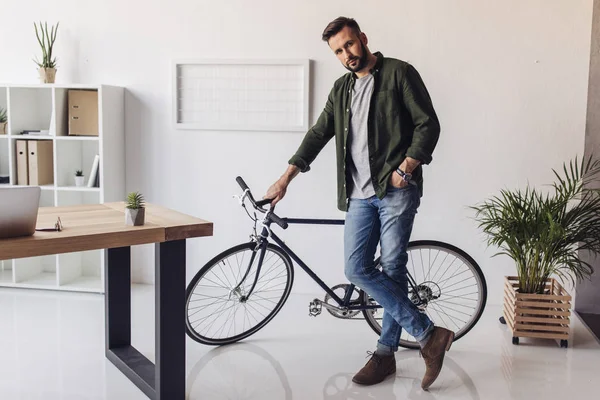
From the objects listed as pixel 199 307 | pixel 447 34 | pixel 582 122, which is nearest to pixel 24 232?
pixel 199 307

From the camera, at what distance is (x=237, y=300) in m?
3.20

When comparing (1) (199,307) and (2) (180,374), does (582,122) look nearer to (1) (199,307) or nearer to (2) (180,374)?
(1) (199,307)

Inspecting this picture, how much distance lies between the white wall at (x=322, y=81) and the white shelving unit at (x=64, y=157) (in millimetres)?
158

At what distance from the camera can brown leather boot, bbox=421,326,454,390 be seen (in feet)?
9.36

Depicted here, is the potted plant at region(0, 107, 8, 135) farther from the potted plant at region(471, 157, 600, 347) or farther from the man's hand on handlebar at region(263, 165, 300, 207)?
the potted plant at region(471, 157, 600, 347)

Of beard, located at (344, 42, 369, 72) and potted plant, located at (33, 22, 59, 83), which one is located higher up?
potted plant, located at (33, 22, 59, 83)

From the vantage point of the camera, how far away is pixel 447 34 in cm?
403

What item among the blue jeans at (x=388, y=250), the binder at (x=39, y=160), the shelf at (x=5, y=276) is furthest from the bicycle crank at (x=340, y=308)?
the shelf at (x=5, y=276)

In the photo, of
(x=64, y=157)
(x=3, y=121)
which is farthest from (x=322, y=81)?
(x=3, y=121)

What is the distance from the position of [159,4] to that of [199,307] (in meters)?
1.99

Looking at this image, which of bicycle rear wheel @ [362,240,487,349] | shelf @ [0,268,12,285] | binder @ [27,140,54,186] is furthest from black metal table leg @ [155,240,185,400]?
shelf @ [0,268,12,285]

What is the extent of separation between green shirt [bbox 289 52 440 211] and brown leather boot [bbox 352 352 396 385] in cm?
76

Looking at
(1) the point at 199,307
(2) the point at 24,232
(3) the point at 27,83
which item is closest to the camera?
(2) the point at 24,232

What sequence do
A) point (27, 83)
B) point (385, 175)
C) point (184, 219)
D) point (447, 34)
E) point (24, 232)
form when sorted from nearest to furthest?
point (24, 232) → point (184, 219) → point (385, 175) → point (447, 34) → point (27, 83)
